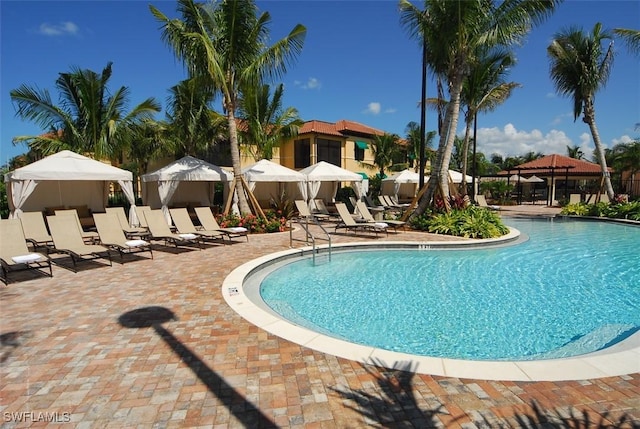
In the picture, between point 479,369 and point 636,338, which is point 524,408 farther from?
point 636,338

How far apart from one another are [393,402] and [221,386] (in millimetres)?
1510

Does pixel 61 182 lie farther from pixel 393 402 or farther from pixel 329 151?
pixel 329 151

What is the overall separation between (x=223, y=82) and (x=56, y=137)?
9908 millimetres

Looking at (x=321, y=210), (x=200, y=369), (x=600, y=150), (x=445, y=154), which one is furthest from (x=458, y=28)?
(x=600, y=150)

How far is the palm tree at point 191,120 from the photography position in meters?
17.8

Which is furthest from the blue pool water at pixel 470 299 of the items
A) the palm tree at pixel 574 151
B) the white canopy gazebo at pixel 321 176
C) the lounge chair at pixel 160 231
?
the palm tree at pixel 574 151

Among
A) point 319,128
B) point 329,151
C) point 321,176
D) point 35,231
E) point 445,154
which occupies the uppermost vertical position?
point 319,128

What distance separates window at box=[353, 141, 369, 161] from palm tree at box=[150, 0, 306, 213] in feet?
55.8

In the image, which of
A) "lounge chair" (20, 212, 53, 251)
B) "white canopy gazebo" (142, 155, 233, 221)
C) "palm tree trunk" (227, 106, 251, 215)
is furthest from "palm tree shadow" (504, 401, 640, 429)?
"white canopy gazebo" (142, 155, 233, 221)

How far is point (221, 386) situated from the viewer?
319cm

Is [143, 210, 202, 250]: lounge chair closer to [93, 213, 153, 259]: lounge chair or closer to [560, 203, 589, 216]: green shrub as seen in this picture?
[93, 213, 153, 259]: lounge chair

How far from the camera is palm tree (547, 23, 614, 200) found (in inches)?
742

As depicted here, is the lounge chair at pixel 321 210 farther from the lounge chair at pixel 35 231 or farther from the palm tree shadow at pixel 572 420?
the palm tree shadow at pixel 572 420

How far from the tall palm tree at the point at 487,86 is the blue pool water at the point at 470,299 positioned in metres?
11.7
